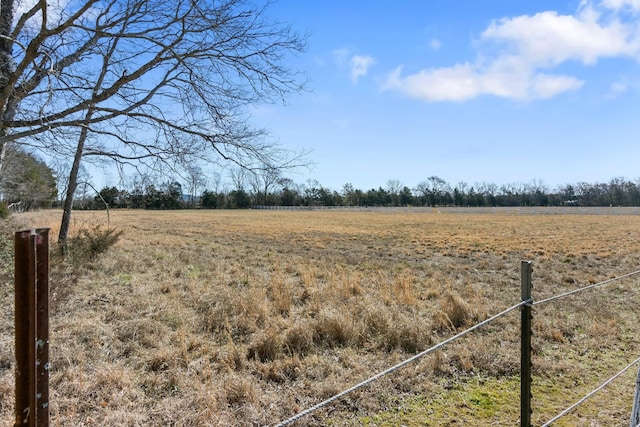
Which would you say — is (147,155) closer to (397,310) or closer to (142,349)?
(142,349)

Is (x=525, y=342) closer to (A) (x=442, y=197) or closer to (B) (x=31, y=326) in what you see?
Result: (B) (x=31, y=326)

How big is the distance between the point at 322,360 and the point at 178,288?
462 cm

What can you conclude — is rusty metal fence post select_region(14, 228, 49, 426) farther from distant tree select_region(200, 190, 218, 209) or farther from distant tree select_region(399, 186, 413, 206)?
distant tree select_region(399, 186, 413, 206)

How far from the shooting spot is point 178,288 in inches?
307

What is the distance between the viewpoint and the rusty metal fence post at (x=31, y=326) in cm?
139

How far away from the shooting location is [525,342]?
2373 millimetres

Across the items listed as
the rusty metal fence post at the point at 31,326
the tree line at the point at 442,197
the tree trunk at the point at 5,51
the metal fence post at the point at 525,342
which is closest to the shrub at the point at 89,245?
the tree trunk at the point at 5,51

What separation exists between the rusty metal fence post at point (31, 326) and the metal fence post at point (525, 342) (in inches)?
99.1

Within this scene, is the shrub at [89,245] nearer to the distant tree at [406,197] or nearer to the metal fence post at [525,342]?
the metal fence post at [525,342]

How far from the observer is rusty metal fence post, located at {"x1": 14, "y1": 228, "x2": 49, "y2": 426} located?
139cm

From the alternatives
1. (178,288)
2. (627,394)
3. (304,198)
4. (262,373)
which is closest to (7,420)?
(262,373)

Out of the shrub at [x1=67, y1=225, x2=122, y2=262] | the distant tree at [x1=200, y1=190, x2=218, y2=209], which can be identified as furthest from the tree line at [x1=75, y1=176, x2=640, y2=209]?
the shrub at [x1=67, y1=225, x2=122, y2=262]

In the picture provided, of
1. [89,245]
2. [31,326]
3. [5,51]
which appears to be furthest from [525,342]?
[89,245]

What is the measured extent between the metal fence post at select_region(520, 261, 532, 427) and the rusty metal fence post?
2.52m
